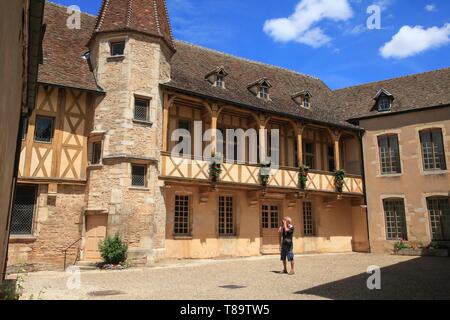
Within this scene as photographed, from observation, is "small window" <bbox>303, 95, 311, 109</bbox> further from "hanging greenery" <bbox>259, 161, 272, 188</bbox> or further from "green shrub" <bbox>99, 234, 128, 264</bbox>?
"green shrub" <bbox>99, 234, 128, 264</bbox>

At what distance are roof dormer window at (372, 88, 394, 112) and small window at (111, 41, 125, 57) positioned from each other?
12591 millimetres

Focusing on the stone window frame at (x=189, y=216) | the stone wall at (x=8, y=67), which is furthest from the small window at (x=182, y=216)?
the stone wall at (x=8, y=67)

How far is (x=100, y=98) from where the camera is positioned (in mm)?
13969

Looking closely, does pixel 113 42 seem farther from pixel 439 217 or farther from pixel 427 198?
pixel 439 217

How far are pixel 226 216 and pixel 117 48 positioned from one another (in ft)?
25.9

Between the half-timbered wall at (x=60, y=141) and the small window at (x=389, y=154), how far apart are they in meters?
13.9

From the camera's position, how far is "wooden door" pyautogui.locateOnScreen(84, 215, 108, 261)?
1272 centimetres

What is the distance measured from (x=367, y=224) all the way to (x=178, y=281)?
1320 centimetres

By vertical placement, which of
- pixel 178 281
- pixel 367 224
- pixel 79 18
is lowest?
pixel 178 281

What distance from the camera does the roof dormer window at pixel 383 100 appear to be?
19.4 meters

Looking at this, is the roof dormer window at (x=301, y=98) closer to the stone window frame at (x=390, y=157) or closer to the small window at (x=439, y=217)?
the stone window frame at (x=390, y=157)

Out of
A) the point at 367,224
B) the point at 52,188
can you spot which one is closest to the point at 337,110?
the point at 367,224

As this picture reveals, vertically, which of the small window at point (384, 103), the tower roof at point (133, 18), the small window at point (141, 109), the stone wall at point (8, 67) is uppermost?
the tower roof at point (133, 18)
